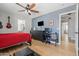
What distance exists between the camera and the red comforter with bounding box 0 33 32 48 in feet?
5.72

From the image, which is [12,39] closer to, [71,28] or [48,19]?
[48,19]

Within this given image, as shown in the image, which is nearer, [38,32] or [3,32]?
[3,32]

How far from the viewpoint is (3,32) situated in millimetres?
1829

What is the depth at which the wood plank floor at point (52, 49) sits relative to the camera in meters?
1.90

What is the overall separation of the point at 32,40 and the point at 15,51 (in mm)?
388

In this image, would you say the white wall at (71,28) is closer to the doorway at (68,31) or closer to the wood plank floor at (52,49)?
the doorway at (68,31)

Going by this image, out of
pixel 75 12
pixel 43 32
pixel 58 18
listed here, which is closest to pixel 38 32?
pixel 43 32

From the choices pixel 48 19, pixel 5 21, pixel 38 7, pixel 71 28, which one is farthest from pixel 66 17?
pixel 5 21

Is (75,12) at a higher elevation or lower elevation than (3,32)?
higher

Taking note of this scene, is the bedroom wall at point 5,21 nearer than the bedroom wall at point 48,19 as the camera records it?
Yes

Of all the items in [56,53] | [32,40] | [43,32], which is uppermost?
[43,32]

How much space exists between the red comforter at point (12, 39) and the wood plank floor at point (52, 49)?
0.61 feet

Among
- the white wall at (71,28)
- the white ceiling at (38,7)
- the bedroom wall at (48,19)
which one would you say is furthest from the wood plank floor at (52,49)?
the white ceiling at (38,7)

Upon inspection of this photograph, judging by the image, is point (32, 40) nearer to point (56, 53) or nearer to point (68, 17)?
point (56, 53)
